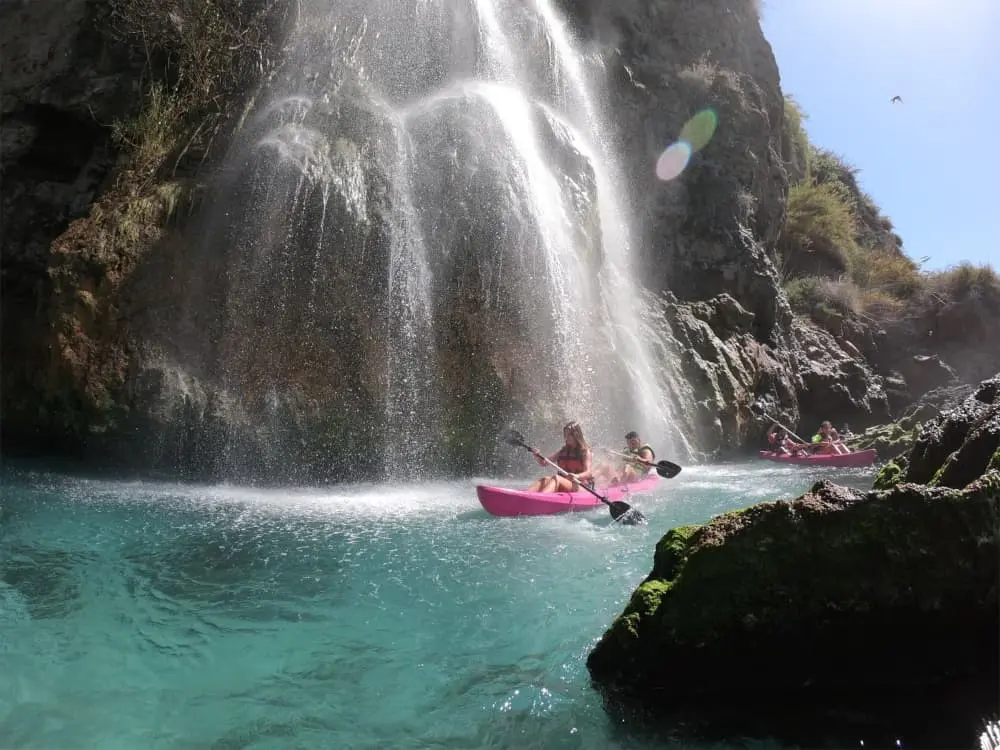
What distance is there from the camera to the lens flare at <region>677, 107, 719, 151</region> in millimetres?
18172

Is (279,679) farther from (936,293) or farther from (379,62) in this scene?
(936,293)

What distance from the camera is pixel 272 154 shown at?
11273 millimetres

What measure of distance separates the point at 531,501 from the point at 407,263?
487 centimetres

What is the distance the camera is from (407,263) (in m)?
11.1

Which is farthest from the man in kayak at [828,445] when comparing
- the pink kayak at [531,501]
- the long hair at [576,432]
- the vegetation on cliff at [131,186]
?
the vegetation on cliff at [131,186]

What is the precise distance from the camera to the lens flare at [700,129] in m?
18.2

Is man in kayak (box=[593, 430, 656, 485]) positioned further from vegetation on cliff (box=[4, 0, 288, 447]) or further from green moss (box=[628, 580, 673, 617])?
vegetation on cliff (box=[4, 0, 288, 447])

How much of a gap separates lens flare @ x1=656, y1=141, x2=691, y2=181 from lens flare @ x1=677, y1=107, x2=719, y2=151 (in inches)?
9.6

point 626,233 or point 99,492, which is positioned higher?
point 626,233

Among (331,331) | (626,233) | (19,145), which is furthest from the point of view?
(626,233)

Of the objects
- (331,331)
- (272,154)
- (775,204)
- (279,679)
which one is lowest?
(279,679)

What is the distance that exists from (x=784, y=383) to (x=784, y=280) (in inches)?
243

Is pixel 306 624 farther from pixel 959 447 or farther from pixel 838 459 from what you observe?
pixel 838 459

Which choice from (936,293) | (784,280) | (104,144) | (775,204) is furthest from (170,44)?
(936,293)
